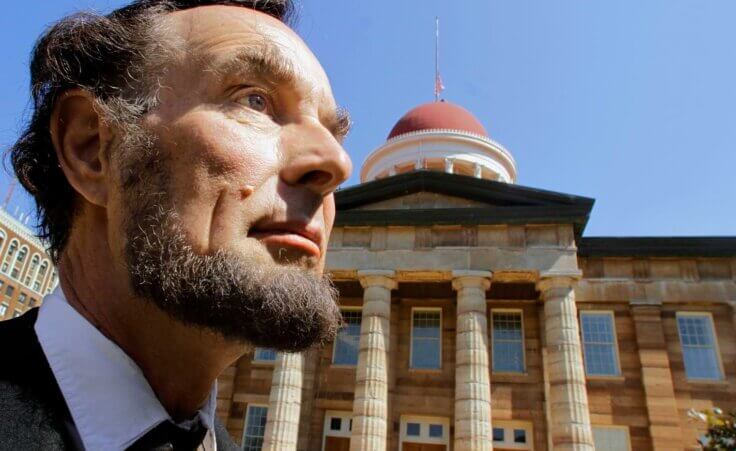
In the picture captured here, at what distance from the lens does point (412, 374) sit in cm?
2136

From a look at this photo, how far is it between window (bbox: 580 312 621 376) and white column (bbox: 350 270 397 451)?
26.2 ft

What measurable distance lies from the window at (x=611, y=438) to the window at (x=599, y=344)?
1.97m

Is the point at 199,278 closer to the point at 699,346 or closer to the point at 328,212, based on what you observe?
the point at 328,212

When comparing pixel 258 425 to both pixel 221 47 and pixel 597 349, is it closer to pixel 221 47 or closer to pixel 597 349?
pixel 597 349

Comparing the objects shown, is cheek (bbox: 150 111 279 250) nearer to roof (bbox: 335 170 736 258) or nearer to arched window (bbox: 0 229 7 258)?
roof (bbox: 335 170 736 258)

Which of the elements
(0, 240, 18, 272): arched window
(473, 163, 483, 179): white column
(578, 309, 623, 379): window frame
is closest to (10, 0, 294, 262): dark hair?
(578, 309, 623, 379): window frame

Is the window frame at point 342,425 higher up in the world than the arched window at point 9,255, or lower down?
lower down

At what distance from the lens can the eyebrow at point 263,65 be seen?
1.50 metres

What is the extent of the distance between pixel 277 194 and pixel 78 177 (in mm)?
538

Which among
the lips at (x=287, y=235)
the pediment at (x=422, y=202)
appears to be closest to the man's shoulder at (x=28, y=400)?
the lips at (x=287, y=235)

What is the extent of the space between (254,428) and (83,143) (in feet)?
73.2

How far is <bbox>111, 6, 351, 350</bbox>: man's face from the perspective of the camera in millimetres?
1247

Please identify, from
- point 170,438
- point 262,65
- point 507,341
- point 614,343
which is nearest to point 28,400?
point 170,438

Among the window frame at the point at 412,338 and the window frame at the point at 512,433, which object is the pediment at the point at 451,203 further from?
the window frame at the point at 512,433
